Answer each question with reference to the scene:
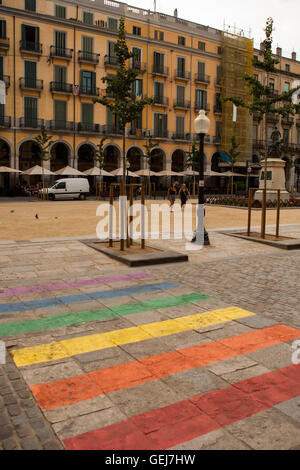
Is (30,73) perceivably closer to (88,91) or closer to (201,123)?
(88,91)

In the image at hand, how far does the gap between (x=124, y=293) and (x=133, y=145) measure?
39425 mm

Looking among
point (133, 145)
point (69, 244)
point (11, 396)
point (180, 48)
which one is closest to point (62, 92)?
point (133, 145)

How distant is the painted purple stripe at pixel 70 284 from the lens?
614cm

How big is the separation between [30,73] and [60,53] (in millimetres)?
3402

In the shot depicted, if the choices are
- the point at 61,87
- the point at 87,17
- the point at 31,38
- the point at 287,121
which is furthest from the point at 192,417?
the point at 287,121

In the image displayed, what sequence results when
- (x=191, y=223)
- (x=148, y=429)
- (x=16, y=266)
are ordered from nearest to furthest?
(x=148, y=429), (x=16, y=266), (x=191, y=223)

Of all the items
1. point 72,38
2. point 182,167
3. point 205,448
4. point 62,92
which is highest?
point 72,38

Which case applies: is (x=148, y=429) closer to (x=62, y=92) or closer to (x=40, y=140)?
(x=40, y=140)

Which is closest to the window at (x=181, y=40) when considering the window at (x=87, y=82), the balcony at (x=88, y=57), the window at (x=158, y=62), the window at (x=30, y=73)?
the window at (x=158, y=62)

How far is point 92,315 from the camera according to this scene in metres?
5.15

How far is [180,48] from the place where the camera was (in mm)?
45969

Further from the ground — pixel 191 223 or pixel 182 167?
pixel 182 167

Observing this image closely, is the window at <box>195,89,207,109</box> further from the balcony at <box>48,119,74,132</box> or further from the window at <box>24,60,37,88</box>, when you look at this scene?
the window at <box>24,60,37,88</box>

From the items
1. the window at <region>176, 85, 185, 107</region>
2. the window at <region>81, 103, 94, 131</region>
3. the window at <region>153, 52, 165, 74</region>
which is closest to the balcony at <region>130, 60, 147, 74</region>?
the window at <region>153, 52, 165, 74</region>
